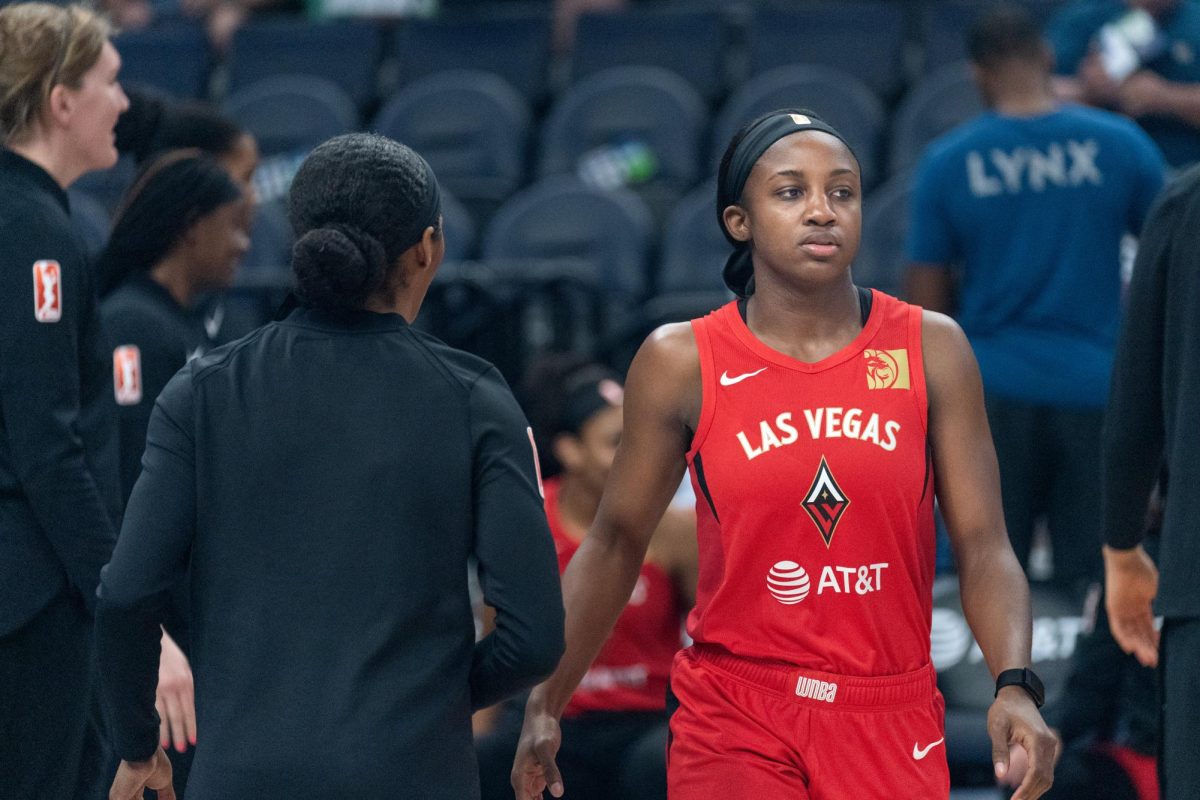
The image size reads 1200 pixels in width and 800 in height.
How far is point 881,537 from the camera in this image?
110 inches

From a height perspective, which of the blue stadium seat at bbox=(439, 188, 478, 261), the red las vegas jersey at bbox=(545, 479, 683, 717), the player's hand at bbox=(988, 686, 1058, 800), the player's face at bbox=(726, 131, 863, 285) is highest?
the player's face at bbox=(726, 131, 863, 285)

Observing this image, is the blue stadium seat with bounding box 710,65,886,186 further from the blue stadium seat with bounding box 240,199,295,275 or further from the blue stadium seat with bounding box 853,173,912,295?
the blue stadium seat with bounding box 240,199,295,275

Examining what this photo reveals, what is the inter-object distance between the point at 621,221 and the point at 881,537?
17.4 ft

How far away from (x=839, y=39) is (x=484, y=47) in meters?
2.06

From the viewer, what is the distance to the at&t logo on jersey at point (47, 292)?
9.78 ft

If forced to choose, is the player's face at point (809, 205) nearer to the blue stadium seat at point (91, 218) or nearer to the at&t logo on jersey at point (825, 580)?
the at&t logo on jersey at point (825, 580)

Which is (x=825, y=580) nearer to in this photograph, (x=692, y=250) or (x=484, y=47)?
(x=692, y=250)

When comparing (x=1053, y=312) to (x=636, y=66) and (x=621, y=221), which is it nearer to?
(x=621, y=221)

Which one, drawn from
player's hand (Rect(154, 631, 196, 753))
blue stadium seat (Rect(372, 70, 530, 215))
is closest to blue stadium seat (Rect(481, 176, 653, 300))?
blue stadium seat (Rect(372, 70, 530, 215))

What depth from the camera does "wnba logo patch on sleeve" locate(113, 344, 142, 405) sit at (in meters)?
3.58

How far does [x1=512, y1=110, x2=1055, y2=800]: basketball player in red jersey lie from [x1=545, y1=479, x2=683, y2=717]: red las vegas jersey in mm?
1845

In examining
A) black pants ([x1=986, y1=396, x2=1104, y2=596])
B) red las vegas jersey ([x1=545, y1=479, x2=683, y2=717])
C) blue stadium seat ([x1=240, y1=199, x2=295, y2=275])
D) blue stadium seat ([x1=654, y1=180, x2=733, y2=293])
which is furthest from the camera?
blue stadium seat ([x1=240, y1=199, x2=295, y2=275])

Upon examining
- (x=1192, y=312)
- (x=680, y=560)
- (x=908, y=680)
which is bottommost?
(x=680, y=560)

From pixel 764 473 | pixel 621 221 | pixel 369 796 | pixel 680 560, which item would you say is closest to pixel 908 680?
pixel 764 473
